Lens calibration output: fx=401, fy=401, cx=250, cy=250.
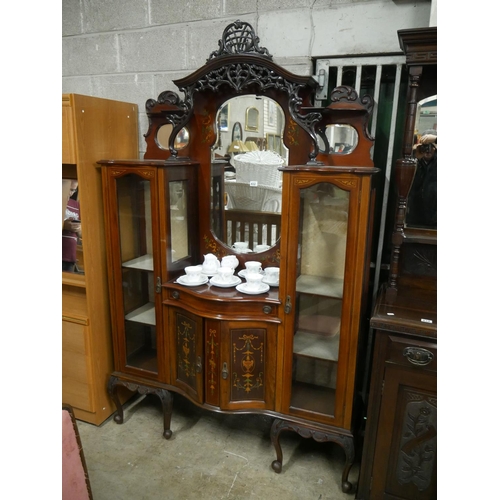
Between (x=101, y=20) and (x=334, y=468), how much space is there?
263cm

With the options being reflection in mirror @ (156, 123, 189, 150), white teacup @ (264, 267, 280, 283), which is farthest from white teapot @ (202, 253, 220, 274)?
reflection in mirror @ (156, 123, 189, 150)

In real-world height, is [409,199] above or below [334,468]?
above

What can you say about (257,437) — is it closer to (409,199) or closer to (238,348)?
(238,348)

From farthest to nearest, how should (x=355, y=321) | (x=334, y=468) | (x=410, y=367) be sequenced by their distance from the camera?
(x=334, y=468) < (x=355, y=321) < (x=410, y=367)

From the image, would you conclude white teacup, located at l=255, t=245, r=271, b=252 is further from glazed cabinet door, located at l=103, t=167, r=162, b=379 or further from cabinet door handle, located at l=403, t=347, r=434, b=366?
cabinet door handle, located at l=403, t=347, r=434, b=366

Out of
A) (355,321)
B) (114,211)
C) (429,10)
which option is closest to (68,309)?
(114,211)

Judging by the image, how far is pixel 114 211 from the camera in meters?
1.93

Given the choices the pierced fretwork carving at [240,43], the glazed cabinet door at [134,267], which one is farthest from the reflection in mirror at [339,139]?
the glazed cabinet door at [134,267]

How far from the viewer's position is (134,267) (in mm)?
2012

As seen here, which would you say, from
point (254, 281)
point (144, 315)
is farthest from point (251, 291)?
point (144, 315)

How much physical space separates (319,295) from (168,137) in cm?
115

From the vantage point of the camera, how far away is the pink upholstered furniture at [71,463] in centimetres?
104

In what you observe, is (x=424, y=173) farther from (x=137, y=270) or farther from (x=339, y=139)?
(x=137, y=270)

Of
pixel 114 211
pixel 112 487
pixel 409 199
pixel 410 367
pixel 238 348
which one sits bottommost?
pixel 112 487
